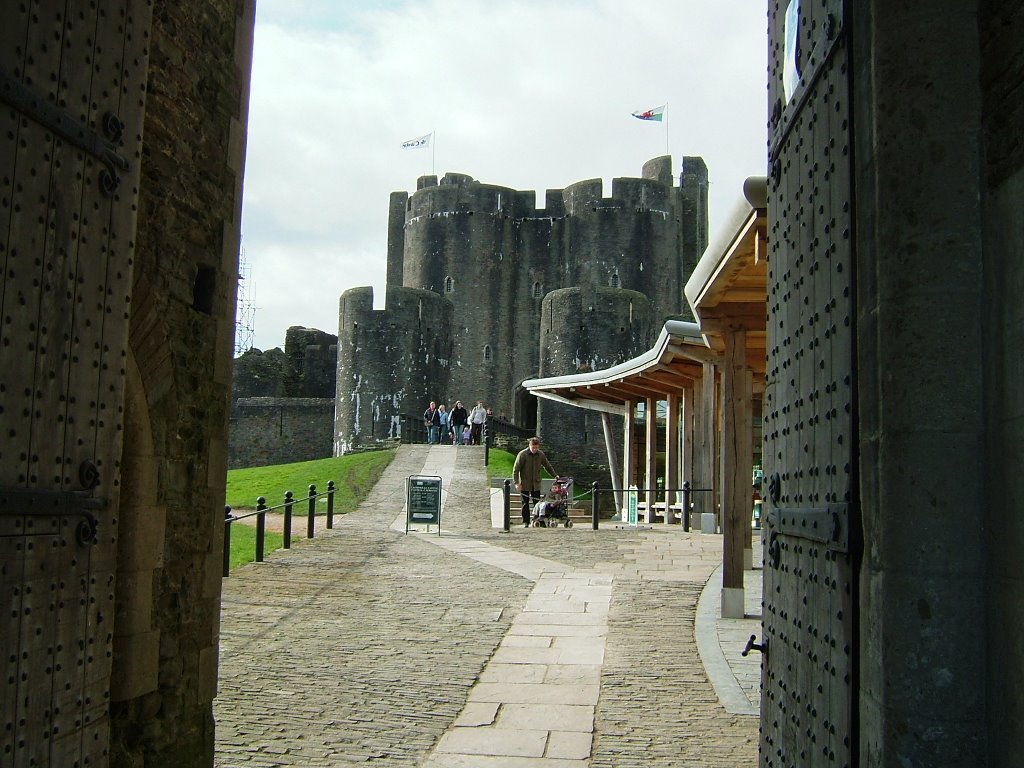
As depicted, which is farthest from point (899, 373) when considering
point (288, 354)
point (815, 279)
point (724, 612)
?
point (288, 354)

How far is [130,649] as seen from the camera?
5031mm

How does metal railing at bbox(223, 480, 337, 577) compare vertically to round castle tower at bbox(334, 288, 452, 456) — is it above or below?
below

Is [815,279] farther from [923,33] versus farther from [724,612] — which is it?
[724,612]

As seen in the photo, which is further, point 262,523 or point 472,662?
point 262,523

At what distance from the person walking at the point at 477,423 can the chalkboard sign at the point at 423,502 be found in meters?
14.0

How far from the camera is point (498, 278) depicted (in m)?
46.8

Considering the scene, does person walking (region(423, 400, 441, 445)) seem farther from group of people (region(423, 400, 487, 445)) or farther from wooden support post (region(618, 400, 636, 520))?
wooden support post (region(618, 400, 636, 520))

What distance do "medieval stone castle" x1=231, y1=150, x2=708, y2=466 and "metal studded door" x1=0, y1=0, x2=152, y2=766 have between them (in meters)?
34.4

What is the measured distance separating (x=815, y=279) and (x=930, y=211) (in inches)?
33.8

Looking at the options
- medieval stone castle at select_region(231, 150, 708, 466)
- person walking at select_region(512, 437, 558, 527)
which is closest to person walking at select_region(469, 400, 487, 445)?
medieval stone castle at select_region(231, 150, 708, 466)

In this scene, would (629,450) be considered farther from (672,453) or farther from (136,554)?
(136,554)

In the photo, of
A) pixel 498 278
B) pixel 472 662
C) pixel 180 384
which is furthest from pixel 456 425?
pixel 180 384

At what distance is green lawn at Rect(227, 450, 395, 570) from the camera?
15835mm

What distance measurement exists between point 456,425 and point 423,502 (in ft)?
52.4
